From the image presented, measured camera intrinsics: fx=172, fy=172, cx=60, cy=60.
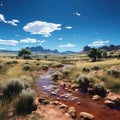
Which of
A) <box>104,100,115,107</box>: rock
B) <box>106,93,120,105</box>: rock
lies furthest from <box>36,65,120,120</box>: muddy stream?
<box>106,93,120,105</box>: rock

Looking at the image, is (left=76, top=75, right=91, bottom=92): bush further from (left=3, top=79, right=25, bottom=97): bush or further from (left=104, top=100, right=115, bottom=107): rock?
(left=3, top=79, right=25, bottom=97): bush

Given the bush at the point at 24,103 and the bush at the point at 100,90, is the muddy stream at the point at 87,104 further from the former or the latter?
the bush at the point at 24,103

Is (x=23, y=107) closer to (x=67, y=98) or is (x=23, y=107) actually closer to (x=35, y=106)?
(x=35, y=106)

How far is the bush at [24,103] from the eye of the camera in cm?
977

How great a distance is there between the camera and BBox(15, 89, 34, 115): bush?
32.0ft

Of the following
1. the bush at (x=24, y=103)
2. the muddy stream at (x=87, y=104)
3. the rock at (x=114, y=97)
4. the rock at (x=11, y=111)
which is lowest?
the muddy stream at (x=87, y=104)

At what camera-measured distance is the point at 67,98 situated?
1448 cm

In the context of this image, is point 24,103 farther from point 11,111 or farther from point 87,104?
point 87,104

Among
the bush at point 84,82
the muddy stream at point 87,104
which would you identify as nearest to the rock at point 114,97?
the muddy stream at point 87,104

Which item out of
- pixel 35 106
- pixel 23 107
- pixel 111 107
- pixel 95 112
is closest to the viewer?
pixel 23 107

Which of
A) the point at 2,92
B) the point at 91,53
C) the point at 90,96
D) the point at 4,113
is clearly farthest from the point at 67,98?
the point at 91,53

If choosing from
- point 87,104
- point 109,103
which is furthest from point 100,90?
point 87,104

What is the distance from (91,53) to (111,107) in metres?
66.1

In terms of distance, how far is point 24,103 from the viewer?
9.99 m
